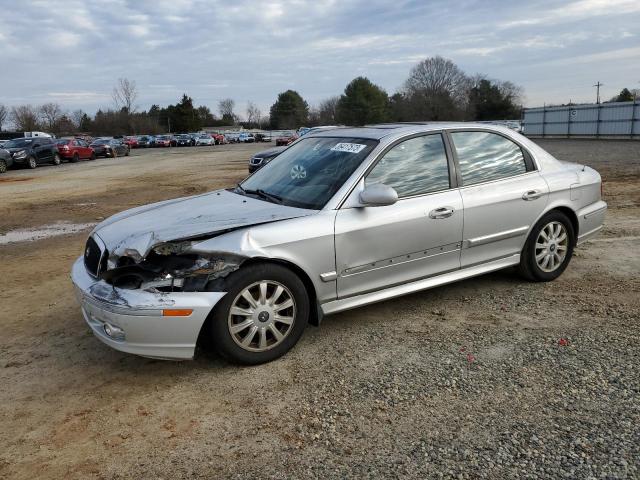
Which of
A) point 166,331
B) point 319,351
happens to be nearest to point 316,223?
point 319,351

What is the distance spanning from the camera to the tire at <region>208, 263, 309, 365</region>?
363 cm

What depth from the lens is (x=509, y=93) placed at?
80.4 metres

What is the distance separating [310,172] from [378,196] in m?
0.83

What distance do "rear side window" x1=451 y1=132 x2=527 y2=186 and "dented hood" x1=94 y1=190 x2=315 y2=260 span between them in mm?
1601

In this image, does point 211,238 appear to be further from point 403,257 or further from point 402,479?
point 402,479

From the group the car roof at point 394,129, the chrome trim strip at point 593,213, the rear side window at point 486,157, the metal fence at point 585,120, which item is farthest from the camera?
the metal fence at point 585,120

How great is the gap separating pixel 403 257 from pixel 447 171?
895 millimetres

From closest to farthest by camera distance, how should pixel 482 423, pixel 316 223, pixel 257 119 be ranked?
pixel 482 423 < pixel 316 223 < pixel 257 119

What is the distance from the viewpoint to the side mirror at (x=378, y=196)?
400cm

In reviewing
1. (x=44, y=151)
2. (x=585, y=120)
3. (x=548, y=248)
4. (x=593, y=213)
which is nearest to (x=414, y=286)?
(x=548, y=248)

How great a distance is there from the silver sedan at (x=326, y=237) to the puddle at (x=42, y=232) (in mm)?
5448

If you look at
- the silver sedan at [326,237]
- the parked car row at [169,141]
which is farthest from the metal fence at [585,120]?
the parked car row at [169,141]

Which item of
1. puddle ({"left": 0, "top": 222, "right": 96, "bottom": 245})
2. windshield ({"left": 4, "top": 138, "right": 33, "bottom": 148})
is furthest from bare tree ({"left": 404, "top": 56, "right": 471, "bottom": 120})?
puddle ({"left": 0, "top": 222, "right": 96, "bottom": 245})

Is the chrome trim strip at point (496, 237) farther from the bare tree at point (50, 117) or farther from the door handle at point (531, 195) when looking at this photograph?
the bare tree at point (50, 117)
